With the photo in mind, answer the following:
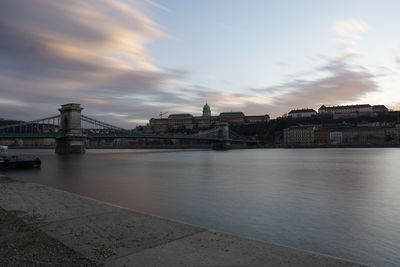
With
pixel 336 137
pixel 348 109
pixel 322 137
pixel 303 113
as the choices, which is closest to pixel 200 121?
pixel 303 113

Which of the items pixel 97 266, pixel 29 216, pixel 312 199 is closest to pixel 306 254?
pixel 97 266

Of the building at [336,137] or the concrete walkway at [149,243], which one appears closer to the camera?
the concrete walkway at [149,243]

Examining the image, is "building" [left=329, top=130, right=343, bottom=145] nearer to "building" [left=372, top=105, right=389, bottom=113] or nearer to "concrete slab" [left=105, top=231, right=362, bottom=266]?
"building" [left=372, top=105, right=389, bottom=113]

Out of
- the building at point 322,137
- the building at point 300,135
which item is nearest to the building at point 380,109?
the building at point 300,135

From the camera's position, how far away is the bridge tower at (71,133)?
202 ft

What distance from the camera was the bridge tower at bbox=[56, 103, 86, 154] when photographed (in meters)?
61.4

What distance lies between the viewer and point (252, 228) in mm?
7855

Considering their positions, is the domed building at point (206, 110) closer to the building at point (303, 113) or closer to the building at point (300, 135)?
the building at point (303, 113)

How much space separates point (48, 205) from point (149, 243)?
15.2 feet

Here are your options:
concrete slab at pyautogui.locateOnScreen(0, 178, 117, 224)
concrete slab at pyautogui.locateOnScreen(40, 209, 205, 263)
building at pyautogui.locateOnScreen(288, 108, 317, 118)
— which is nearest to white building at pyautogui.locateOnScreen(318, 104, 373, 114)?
building at pyautogui.locateOnScreen(288, 108, 317, 118)

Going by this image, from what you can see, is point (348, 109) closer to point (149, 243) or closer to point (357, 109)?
point (357, 109)

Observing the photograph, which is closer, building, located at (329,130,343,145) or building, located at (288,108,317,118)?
building, located at (329,130,343,145)

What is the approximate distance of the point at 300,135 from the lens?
11731 cm

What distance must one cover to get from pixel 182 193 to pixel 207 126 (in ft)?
496
